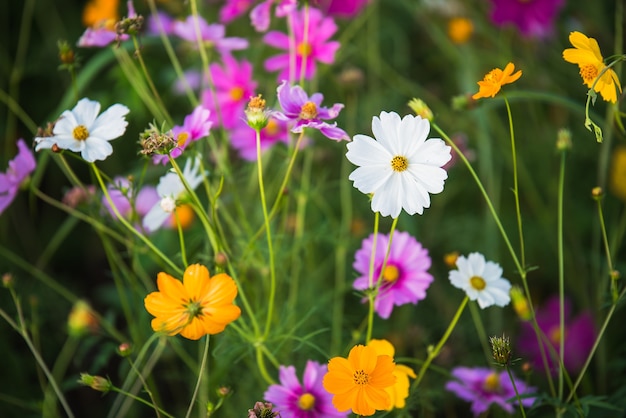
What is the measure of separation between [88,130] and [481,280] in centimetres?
46

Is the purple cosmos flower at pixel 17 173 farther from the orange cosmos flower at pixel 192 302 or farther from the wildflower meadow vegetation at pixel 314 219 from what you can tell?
the orange cosmos flower at pixel 192 302

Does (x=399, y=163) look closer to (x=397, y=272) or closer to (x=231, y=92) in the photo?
(x=397, y=272)

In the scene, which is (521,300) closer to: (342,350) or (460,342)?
(342,350)

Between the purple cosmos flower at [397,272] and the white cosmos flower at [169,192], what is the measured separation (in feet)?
0.70

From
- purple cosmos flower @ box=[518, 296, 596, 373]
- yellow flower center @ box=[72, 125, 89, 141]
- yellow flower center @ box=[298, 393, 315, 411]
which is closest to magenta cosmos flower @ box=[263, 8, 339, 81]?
yellow flower center @ box=[72, 125, 89, 141]

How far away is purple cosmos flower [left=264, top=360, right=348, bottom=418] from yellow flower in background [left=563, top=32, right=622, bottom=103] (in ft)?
1.37

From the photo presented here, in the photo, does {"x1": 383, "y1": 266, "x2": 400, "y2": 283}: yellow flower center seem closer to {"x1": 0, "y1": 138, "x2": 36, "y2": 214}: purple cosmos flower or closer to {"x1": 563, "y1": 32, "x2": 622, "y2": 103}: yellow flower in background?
{"x1": 563, "y1": 32, "x2": 622, "y2": 103}: yellow flower in background

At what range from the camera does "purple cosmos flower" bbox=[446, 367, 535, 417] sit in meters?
0.83

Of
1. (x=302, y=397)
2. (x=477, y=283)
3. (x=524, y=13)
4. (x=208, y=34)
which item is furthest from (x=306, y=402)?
(x=524, y=13)

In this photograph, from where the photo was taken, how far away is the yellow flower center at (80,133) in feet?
2.41

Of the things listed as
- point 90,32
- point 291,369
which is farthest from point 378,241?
point 90,32

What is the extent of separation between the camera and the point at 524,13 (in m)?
1.36

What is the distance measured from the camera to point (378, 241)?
821 mm

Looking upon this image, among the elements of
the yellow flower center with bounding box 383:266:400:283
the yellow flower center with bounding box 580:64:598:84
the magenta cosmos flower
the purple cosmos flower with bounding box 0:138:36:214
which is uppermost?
the magenta cosmos flower
